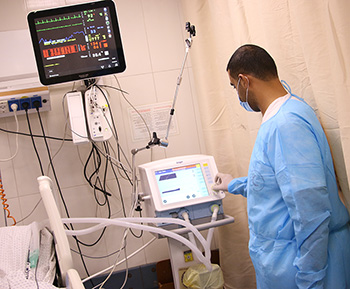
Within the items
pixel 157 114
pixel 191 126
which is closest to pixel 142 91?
pixel 157 114

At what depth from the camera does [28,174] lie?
9.11 feet

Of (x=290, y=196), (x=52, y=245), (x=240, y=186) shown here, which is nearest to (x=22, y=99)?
(x=52, y=245)

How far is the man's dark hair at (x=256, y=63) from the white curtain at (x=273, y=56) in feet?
0.39

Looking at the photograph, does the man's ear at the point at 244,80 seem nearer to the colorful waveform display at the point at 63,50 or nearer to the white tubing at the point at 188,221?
the white tubing at the point at 188,221

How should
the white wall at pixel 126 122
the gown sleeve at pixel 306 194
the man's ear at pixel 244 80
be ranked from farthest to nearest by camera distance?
the white wall at pixel 126 122
the man's ear at pixel 244 80
the gown sleeve at pixel 306 194

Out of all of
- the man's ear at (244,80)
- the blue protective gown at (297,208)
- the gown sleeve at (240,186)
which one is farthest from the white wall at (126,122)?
the blue protective gown at (297,208)

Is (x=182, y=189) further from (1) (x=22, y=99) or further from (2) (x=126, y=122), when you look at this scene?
(1) (x=22, y=99)

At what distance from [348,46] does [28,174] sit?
7.58 feet

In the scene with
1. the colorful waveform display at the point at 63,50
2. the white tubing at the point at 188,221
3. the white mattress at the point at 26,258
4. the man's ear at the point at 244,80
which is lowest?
the white tubing at the point at 188,221

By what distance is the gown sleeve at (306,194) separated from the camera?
1.34 meters

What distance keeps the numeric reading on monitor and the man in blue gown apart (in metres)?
1.02

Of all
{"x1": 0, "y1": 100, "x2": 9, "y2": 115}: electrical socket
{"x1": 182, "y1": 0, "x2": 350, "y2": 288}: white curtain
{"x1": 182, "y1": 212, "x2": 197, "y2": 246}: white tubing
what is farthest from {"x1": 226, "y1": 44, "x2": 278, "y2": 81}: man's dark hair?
{"x1": 0, "y1": 100, "x2": 9, "y2": 115}: electrical socket

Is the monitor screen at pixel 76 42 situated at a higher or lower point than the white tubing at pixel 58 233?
higher

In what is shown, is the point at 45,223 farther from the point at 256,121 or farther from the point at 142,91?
the point at 142,91
